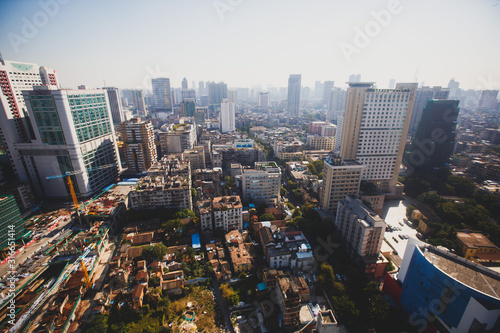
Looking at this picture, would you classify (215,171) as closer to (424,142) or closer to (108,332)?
(108,332)

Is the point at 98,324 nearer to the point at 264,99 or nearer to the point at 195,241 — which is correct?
the point at 195,241

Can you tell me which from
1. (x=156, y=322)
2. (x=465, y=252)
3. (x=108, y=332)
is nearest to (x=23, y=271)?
(x=108, y=332)

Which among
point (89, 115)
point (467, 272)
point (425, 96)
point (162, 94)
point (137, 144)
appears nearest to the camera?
point (467, 272)

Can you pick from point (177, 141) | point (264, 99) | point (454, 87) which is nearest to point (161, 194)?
point (177, 141)

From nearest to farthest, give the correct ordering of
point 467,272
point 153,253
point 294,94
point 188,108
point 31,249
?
point 467,272, point 153,253, point 31,249, point 188,108, point 294,94

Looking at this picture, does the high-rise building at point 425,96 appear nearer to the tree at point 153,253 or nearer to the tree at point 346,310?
the tree at point 346,310
